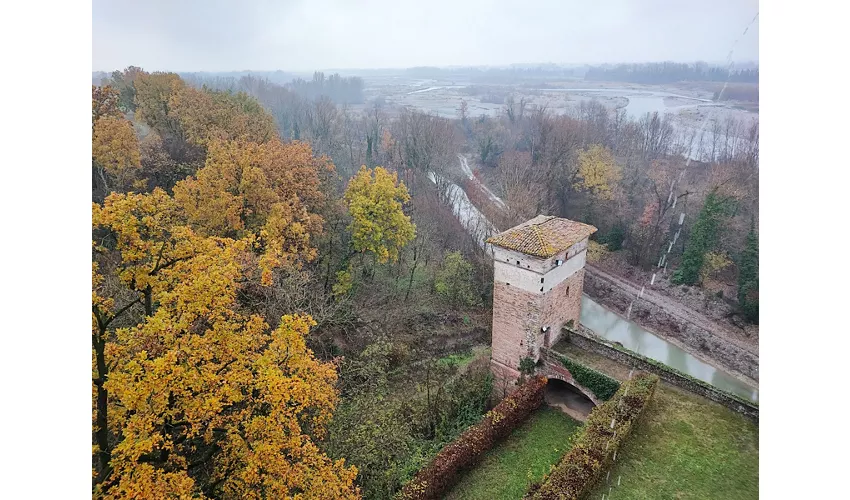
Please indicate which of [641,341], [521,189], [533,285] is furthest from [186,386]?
[641,341]

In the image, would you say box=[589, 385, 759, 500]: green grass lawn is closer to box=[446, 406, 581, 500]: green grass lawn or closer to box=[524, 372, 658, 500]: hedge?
box=[524, 372, 658, 500]: hedge

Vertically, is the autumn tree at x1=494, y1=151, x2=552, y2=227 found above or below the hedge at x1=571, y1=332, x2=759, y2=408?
above

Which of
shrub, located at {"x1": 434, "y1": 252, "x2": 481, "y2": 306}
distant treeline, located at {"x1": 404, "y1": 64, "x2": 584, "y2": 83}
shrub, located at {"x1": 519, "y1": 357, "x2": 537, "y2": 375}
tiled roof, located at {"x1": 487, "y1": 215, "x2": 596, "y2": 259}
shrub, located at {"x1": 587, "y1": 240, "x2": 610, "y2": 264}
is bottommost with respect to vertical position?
shrub, located at {"x1": 519, "y1": 357, "x2": 537, "y2": 375}

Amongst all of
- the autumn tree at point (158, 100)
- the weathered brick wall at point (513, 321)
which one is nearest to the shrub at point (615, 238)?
the weathered brick wall at point (513, 321)

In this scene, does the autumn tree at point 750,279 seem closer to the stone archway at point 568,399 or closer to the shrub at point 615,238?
the shrub at point 615,238

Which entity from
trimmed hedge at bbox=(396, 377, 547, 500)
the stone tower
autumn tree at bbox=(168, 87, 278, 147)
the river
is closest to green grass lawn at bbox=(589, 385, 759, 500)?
trimmed hedge at bbox=(396, 377, 547, 500)
